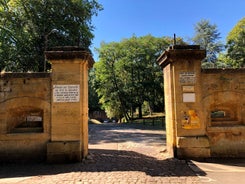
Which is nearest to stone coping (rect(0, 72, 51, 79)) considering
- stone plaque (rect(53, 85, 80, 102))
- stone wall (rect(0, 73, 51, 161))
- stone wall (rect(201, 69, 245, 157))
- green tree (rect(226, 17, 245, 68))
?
stone wall (rect(0, 73, 51, 161))

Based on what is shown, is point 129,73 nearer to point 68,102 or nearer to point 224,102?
point 224,102

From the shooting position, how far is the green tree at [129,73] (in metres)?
31.7

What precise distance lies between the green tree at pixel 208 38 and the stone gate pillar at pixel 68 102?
3777 cm

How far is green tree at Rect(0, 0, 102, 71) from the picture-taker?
17859 mm

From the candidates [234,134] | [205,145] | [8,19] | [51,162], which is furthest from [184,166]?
[8,19]

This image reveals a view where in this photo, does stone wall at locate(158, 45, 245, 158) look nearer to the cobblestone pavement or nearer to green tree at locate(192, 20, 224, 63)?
the cobblestone pavement

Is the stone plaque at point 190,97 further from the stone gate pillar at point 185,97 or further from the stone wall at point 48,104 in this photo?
the stone wall at point 48,104

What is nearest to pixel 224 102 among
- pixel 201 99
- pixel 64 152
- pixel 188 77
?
pixel 201 99

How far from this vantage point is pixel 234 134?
23.3 ft

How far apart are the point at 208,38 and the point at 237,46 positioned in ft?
47.8

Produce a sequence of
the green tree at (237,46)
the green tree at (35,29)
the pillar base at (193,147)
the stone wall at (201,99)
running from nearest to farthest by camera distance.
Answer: the pillar base at (193,147) < the stone wall at (201,99) < the green tree at (35,29) < the green tree at (237,46)

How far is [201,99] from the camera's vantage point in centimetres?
709

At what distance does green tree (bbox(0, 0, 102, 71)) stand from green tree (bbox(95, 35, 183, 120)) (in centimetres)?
1273

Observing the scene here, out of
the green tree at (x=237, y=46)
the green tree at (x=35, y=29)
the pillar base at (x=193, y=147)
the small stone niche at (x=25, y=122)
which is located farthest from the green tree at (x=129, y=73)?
the pillar base at (x=193, y=147)
